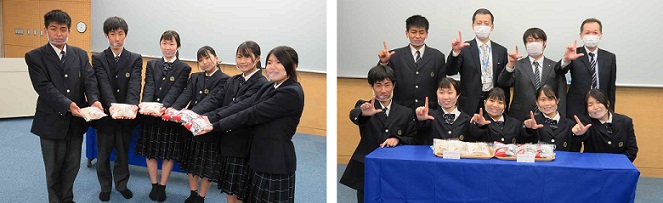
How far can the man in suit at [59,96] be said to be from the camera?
7.48 ft

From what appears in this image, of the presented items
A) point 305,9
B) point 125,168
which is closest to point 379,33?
point 305,9

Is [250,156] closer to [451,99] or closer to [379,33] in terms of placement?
[451,99]

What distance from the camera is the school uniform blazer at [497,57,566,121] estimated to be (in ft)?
10.2

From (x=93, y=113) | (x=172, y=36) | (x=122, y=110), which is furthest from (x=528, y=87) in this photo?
(x=93, y=113)

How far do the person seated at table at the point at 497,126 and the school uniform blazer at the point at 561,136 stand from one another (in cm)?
7

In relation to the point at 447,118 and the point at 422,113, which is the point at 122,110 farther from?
the point at 447,118

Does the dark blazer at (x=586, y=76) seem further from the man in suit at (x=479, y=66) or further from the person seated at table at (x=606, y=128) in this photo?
the man in suit at (x=479, y=66)

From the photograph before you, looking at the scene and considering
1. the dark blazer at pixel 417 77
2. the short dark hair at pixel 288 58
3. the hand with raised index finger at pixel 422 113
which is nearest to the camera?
the short dark hair at pixel 288 58

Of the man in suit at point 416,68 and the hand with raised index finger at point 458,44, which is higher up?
the hand with raised index finger at point 458,44

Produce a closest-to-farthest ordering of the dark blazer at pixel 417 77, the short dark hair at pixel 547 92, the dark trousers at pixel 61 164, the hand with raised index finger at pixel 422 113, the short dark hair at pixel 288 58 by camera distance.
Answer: the short dark hair at pixel 288 58 < the dark trousers at pixel 61 164 < the hand with raised index finger at pixel 422 113 < the short dark hair at pixel 547 92 < the dark blazer at pixel 417 77

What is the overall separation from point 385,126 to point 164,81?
1.12 m

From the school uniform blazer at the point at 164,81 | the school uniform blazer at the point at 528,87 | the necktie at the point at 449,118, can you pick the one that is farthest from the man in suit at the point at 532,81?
the school uniform blazer at the point at 164,81

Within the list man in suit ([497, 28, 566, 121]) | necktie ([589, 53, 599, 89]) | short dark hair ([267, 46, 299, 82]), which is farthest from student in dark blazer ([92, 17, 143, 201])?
necktie ([589, 53, 599, 89])

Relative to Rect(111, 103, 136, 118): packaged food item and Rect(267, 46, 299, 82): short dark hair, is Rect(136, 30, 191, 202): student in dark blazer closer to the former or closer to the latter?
Rect(111, 103, 136, 118): packaged food item
